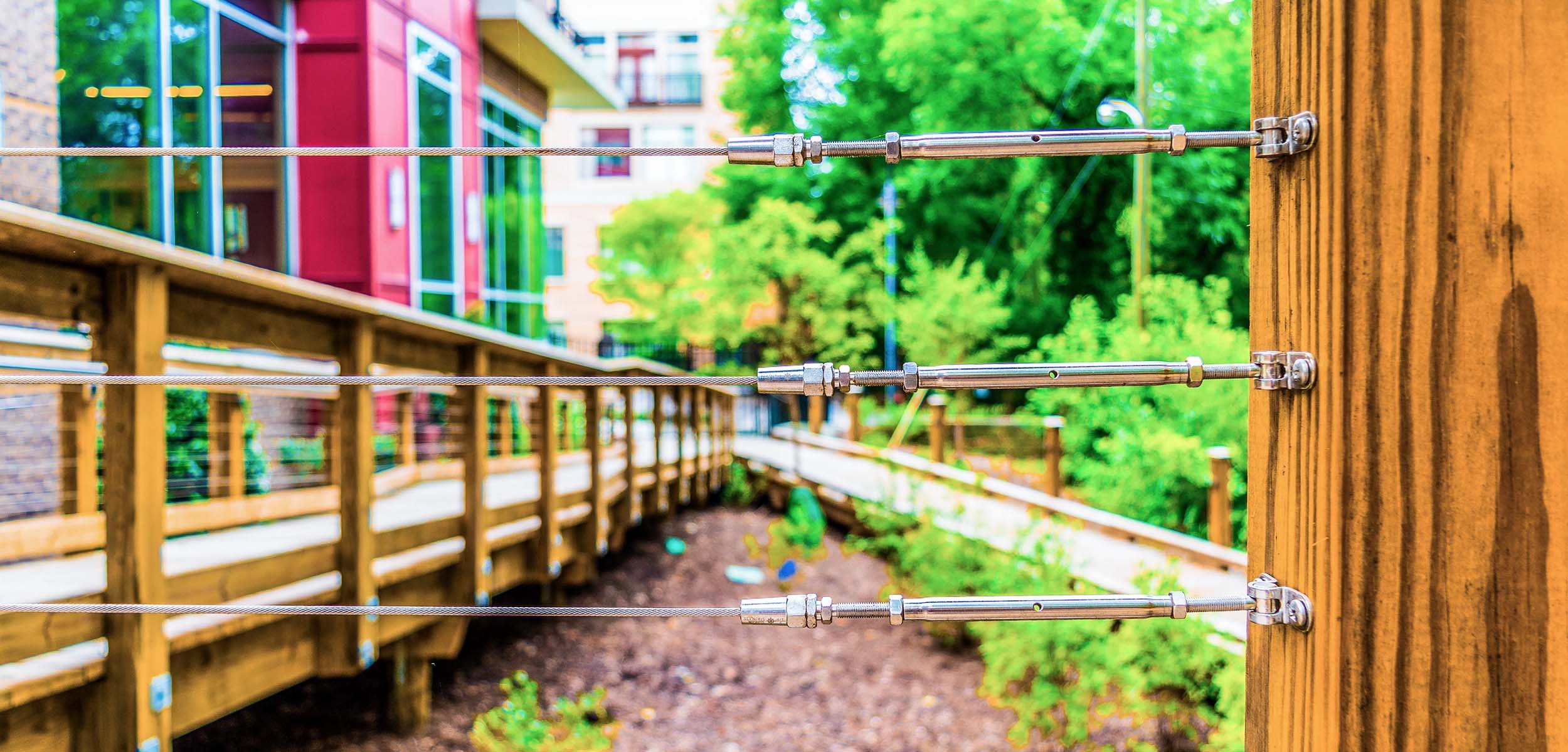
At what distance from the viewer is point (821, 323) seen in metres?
15.0

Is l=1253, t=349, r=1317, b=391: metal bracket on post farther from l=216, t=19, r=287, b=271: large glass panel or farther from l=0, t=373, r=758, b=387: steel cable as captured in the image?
l=216, t=19, r=287, b=271: large glass panel

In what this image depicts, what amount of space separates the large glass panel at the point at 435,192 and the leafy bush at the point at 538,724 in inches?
251

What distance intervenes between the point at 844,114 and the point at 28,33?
14550mm

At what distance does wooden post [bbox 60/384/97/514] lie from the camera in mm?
3424

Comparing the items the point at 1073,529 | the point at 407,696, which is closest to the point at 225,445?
the point at 407,696

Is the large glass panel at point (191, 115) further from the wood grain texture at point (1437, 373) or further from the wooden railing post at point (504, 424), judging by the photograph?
the wood grain texture at point (1437, 373)

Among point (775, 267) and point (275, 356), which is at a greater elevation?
point (775, 267)

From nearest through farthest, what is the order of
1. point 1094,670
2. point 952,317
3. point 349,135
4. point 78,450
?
point 78,450 → point 1094,670 → point 349,135 → point 952,317

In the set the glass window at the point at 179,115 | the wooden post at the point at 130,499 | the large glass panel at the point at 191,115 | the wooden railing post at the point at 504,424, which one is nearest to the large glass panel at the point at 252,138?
the glass window at the point at 179,115

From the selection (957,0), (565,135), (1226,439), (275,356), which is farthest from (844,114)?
(275,356)

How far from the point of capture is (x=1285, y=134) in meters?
0.94

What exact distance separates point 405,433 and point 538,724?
283cm

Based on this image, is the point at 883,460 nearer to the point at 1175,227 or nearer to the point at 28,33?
the point at 28,33

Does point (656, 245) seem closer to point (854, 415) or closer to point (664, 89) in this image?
point (664, 89)
